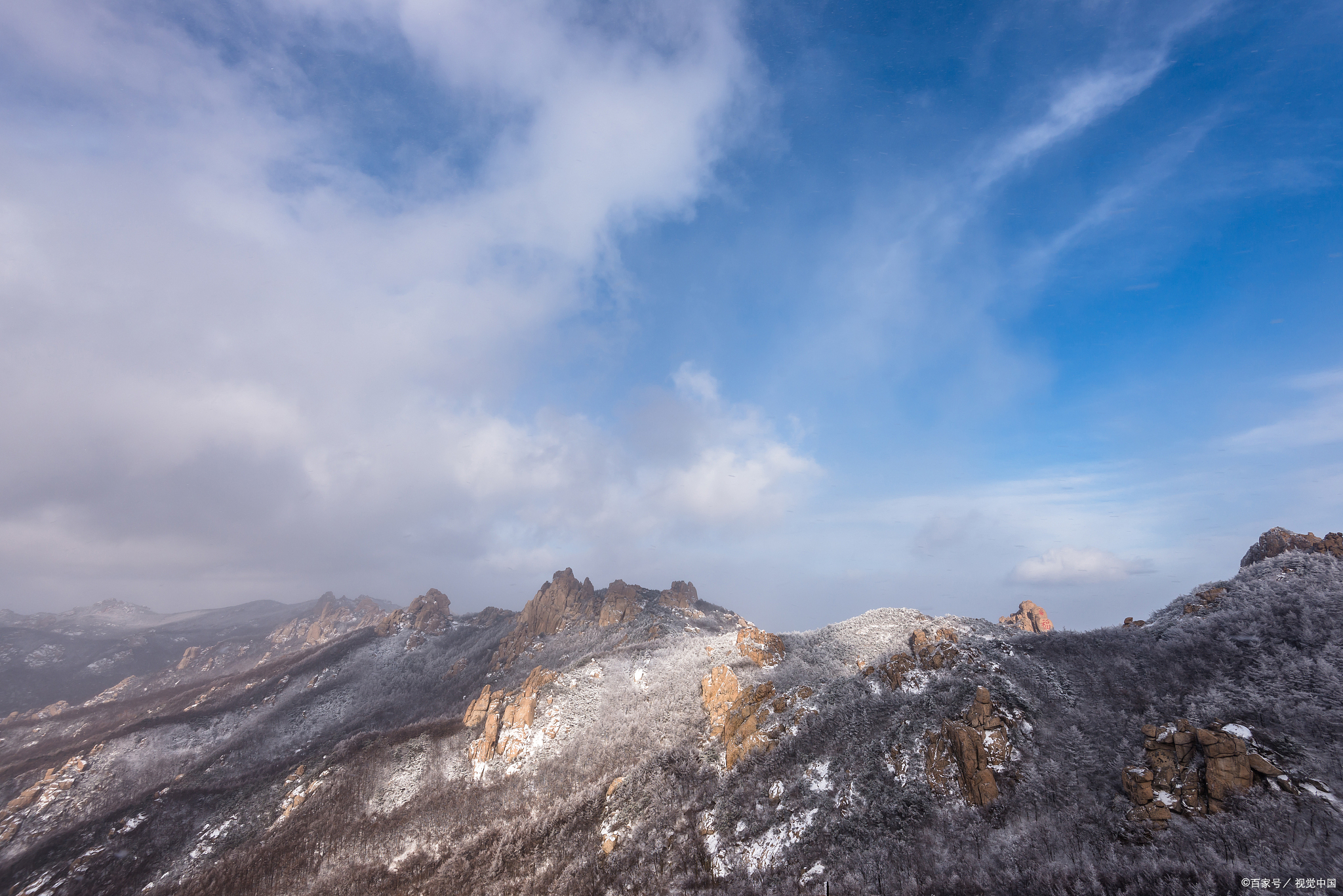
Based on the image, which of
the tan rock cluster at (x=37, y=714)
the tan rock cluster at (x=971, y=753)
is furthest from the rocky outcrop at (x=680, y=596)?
the tan rock cluster at (x=37, y=714)

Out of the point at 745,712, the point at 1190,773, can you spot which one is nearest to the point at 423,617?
the point at 745,712

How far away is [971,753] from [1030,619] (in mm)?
55252

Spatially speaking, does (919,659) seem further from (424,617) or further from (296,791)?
(424,617)

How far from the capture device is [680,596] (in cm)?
10312

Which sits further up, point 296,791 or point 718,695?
point 718,695

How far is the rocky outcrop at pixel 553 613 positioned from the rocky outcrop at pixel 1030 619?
240ft

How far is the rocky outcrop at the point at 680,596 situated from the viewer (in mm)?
99062

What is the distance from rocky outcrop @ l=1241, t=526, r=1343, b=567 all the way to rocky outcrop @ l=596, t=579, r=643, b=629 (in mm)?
82307

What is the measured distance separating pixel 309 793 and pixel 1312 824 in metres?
65.3

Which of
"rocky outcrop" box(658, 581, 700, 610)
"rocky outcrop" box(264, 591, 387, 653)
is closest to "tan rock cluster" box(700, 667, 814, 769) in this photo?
"rocky outcrop" box(658, 581, 700, 610)

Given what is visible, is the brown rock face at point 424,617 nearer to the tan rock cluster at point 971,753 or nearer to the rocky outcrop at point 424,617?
the rocky outcrop at point 424,617

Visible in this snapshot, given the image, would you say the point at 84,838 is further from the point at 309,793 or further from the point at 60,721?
the point at 60,721

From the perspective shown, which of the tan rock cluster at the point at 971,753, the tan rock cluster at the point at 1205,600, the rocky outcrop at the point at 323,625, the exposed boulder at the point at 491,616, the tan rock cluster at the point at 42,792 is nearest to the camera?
the tan rock cluster at the point at 971,753

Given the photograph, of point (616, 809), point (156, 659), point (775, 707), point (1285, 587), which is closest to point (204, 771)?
point (616, 809)
